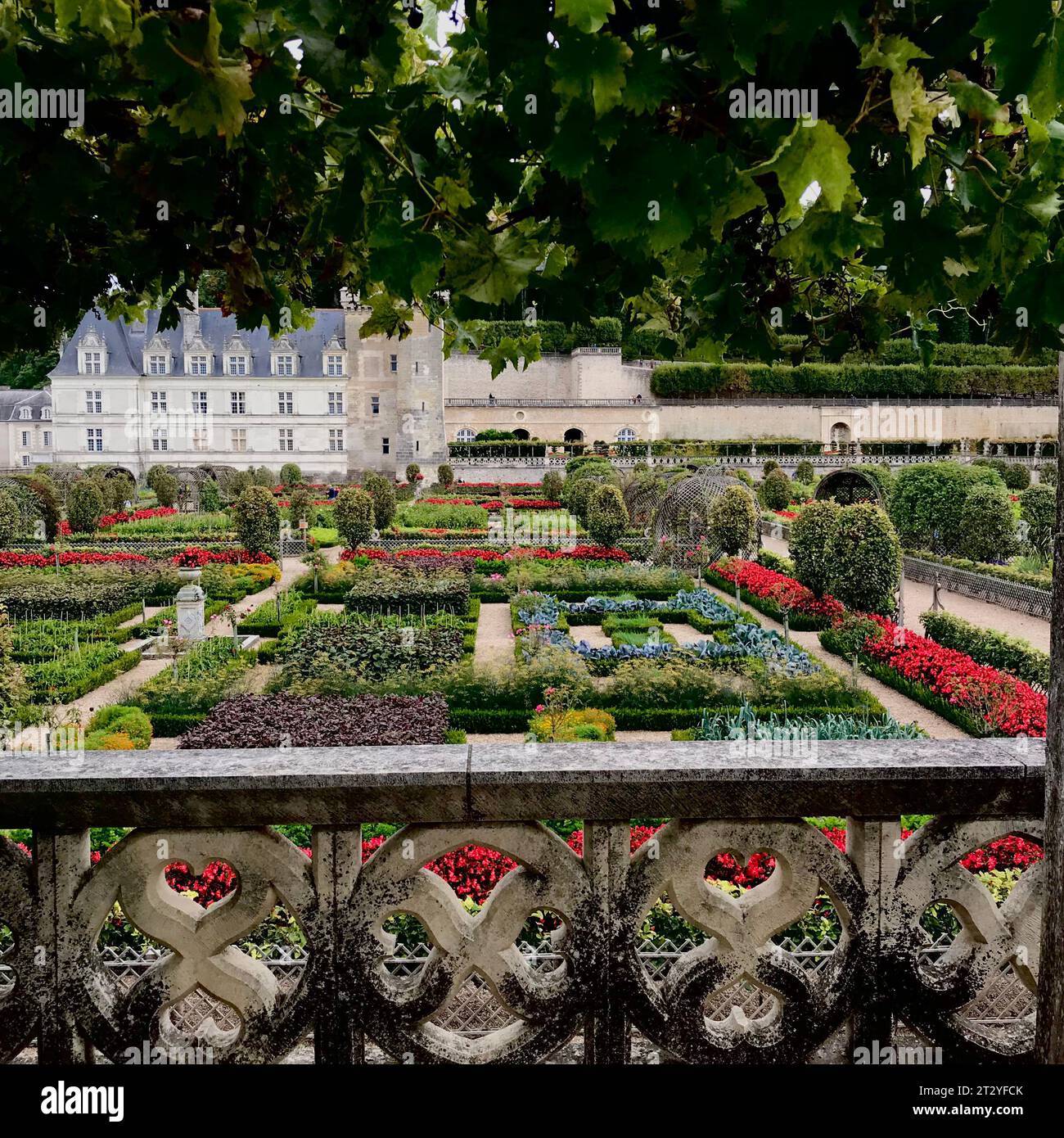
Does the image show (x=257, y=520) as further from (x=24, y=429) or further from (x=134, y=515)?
(x=24, y=429)

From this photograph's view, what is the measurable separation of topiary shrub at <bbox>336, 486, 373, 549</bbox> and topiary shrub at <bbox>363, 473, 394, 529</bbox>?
3235 mm

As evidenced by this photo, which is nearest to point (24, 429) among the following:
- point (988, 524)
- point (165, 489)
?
point (165, 489)

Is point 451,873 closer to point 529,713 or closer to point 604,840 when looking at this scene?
point 604,840

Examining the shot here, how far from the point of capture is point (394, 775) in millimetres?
1858

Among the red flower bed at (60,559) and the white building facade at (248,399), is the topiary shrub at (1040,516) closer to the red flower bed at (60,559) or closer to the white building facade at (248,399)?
the red flower bed at (60,559)

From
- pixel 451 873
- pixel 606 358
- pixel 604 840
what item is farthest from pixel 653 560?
pixel 606 358

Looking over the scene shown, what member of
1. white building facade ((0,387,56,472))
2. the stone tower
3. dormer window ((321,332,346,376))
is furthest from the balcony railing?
white building facade ((0,387,56,472))

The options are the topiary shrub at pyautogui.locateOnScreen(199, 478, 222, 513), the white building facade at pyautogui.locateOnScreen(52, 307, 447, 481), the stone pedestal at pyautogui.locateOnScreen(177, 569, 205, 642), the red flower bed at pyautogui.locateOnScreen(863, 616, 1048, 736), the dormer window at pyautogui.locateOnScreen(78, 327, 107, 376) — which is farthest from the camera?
the white building facade at pyautogui.locateOnScreen(52, 307, 447, 481)

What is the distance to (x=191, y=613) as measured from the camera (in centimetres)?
1252

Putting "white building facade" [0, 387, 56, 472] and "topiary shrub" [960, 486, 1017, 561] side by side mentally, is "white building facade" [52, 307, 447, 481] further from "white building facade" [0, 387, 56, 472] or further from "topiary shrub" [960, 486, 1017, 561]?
"topiary shrub" [960, 486, 1017, 561]

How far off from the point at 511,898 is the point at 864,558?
10990mm

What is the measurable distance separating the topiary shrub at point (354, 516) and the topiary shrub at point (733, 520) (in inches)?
287

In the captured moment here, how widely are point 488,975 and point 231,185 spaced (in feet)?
5.32

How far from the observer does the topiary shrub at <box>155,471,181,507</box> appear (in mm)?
32750
